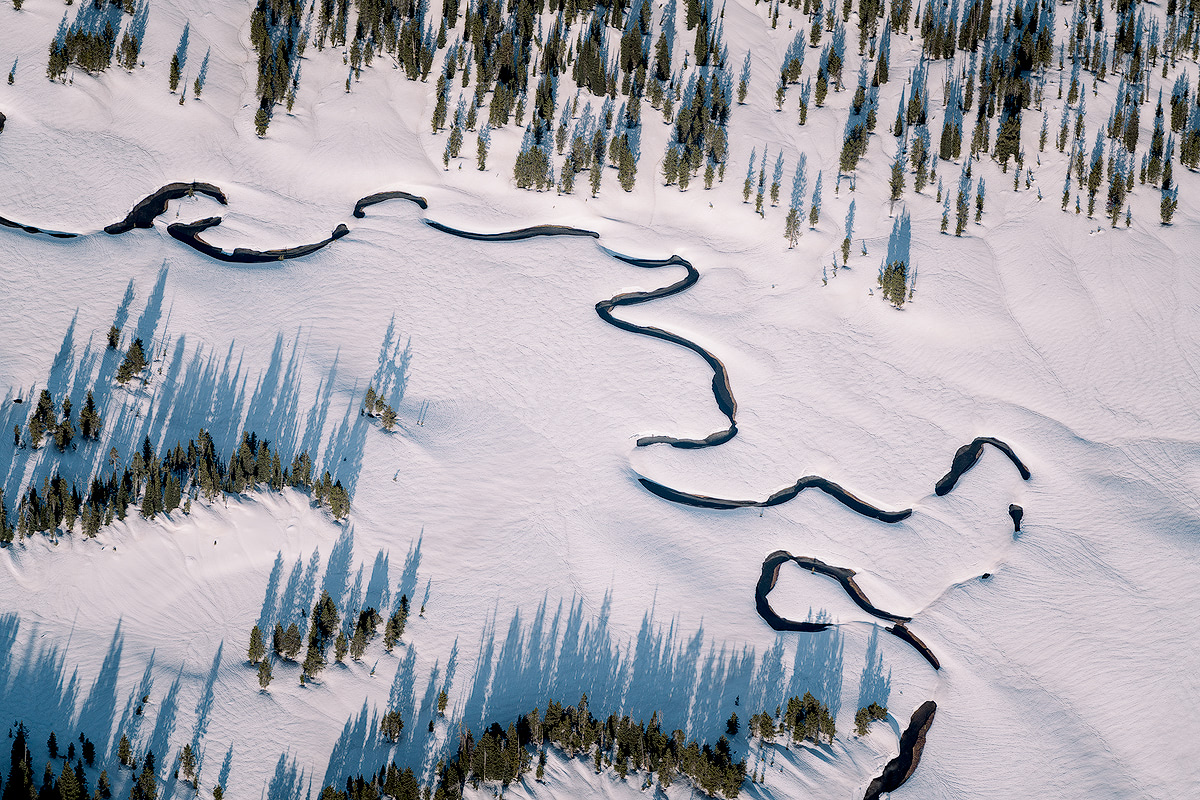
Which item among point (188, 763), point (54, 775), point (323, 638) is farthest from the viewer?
point (323, 638)

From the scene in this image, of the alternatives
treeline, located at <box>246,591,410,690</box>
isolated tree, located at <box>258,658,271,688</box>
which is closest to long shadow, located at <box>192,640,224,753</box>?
treeline, located at <box>246,591,410,690</box>

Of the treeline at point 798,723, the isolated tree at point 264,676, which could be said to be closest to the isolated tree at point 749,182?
the treeline at point 798,723

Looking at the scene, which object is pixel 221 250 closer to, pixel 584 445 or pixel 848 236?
pixel 584 445

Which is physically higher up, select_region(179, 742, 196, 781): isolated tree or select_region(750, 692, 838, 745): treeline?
select_region(750, 692, 838, 745): treeline

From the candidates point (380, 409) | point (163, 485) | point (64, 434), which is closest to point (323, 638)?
point (163, 485)

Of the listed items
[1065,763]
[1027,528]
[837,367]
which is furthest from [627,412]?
[1065,763]

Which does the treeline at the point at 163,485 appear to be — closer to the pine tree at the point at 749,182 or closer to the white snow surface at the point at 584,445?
the white snow surface at the point at 584,445

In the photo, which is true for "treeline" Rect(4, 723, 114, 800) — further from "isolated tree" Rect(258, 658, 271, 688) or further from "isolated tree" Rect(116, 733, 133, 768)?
"isolated tree" Rect(258, 658, 271, 688)
